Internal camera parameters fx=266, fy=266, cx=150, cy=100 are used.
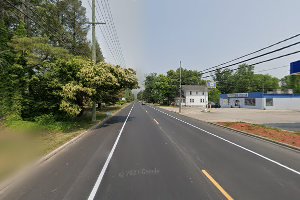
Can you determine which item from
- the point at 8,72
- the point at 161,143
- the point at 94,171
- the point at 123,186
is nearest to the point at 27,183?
the point at 94,171

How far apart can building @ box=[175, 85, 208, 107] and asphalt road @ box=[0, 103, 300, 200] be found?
3093 inches

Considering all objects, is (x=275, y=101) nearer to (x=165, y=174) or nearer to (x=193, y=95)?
(x=193, y=95)

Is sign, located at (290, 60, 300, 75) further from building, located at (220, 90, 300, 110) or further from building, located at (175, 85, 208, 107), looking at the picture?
building, located at (175, 85, 208, 107)

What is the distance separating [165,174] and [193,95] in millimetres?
85420

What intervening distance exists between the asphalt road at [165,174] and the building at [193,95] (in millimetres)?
78552

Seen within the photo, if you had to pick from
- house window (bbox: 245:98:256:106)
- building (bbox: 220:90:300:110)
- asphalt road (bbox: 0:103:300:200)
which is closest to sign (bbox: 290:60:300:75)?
asphalt road (bbox: 0:103:300:200)

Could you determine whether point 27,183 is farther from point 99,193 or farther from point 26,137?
point 26,137

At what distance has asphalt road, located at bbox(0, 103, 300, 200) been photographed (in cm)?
679

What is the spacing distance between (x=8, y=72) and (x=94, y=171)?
19409 mm

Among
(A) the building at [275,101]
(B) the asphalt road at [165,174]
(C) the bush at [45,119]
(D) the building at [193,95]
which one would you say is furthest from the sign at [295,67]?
(D) the building at [193,95]

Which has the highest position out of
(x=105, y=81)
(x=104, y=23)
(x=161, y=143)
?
(x=104, y=23)

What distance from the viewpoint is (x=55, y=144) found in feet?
45.3

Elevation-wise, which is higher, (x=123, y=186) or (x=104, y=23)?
(x=104, y=23)

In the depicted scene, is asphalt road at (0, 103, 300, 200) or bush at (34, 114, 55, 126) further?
bush at (34, 114, 55, 126)
